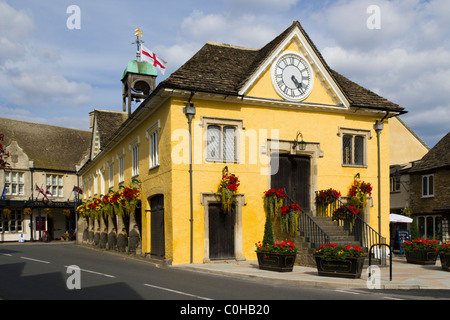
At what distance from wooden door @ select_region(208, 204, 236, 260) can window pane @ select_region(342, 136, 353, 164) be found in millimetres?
6113

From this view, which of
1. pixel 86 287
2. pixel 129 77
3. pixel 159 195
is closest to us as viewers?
→ pixel 86 287

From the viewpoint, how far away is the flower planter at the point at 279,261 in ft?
48.2

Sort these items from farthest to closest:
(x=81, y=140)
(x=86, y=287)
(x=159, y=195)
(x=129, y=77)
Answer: (x=81, y=140), (x=129, y=77), (x=159, y=195), (x=86, y=287)

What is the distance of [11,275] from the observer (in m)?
13.9

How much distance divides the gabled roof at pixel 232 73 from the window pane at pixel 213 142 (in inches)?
59.5

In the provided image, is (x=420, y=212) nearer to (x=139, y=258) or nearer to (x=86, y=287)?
(x=139, y=258)

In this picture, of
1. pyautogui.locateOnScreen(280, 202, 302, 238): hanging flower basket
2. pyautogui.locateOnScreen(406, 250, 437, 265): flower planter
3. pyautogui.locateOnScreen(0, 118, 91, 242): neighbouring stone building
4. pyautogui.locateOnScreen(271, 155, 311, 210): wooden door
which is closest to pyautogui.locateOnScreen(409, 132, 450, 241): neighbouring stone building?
pyautogui.locateOnScreen(406, 250, 437, 265): flower planter

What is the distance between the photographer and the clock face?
19625 mm

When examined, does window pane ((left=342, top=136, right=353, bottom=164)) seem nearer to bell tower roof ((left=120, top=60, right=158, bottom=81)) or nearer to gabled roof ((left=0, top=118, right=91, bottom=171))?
bell tower roof ((left=120, top=60, right=158, bottom=81))

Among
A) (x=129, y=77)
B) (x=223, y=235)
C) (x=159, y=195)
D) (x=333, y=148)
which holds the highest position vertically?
(x=129, y=77)

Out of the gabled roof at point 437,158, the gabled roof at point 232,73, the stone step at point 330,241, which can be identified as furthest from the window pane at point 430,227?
the stone step at point 330,241

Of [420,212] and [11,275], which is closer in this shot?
[11,275]
